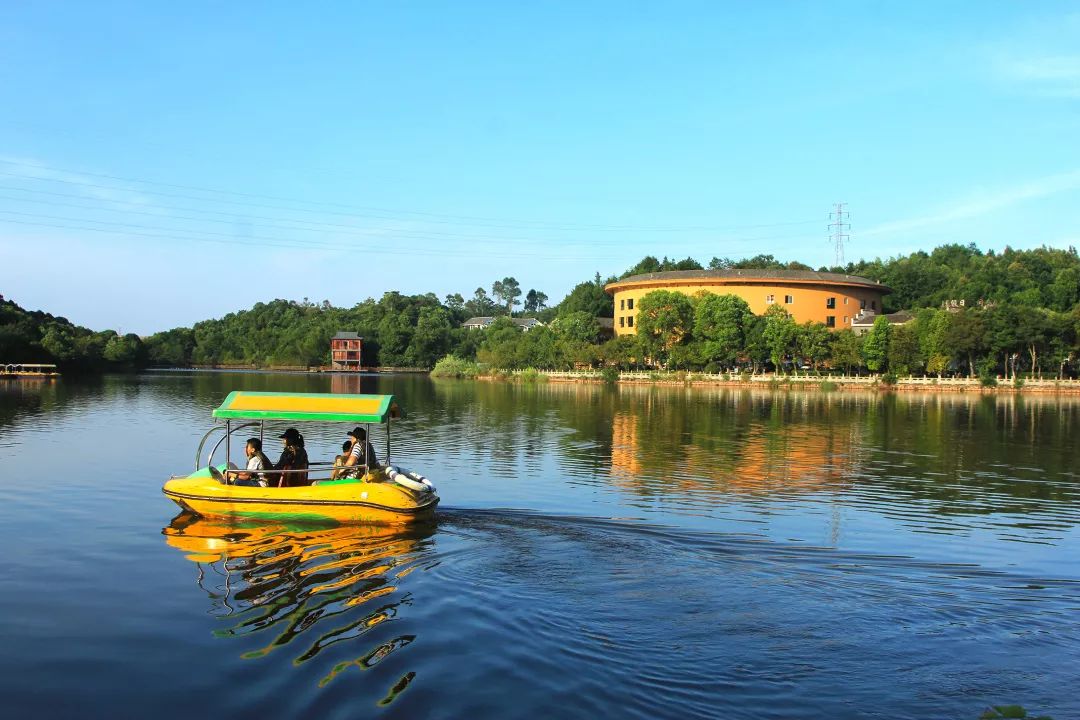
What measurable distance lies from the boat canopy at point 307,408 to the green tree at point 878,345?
64813 millimetres

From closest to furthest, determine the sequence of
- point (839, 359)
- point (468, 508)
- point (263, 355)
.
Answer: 1. point (468, 508)
2. point (839, 359)
3. point (263, 355)

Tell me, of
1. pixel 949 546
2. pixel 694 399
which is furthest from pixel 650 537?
pixel 694 399

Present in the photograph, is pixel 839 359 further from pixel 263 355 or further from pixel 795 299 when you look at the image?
pixel 263 355

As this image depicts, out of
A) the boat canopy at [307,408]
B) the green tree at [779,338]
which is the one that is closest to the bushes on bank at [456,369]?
the green tree at [779,338]

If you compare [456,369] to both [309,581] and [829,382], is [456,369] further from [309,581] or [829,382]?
[309,581]

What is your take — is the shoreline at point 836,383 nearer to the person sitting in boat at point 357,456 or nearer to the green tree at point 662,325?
the green tree at point 662,325

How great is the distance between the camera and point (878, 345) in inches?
2817

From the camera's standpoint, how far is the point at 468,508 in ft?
53.1

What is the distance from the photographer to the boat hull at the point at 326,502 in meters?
13.7

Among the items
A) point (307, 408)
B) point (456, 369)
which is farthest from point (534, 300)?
point (307, 408)

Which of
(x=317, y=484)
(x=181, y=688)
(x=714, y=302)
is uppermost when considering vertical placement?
(x=714, y=302)

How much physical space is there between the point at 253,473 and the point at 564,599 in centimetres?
683

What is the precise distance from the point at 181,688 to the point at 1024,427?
37.8m

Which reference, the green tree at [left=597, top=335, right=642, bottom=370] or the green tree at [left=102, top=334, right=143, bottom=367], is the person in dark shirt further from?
the green tree at [left=102, top=334, right=143, bottom=367]
